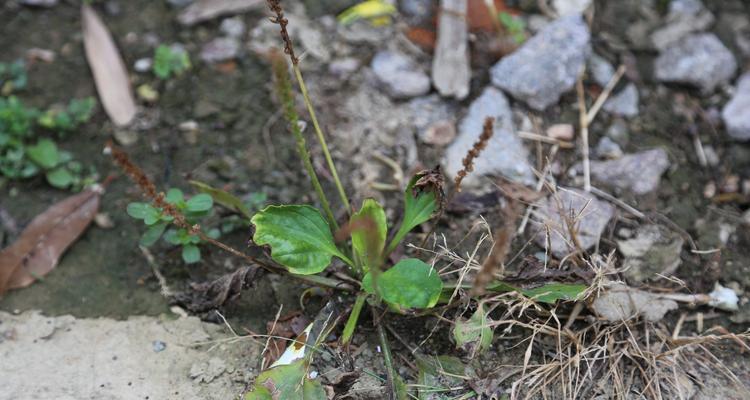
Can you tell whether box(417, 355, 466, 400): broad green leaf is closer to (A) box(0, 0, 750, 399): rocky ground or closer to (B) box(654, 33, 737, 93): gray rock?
(A) box(0, 0, 750, 399): rocky ground

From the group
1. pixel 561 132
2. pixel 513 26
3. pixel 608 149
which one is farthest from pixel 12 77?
pixel 608 149

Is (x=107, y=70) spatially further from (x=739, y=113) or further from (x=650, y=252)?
(x=739, y=113)

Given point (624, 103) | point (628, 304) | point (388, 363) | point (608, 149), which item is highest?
point (624, 103)

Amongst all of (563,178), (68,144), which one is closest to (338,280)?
(563,178)

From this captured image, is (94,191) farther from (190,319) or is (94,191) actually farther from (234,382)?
(234,382)

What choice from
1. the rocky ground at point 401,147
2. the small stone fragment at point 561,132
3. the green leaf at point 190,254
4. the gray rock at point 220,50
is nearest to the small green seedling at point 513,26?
the rocky ground at point 401,147

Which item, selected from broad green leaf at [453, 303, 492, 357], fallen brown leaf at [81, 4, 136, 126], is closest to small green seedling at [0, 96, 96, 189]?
fallen brown leaf at [81, 4, 136, 126]
